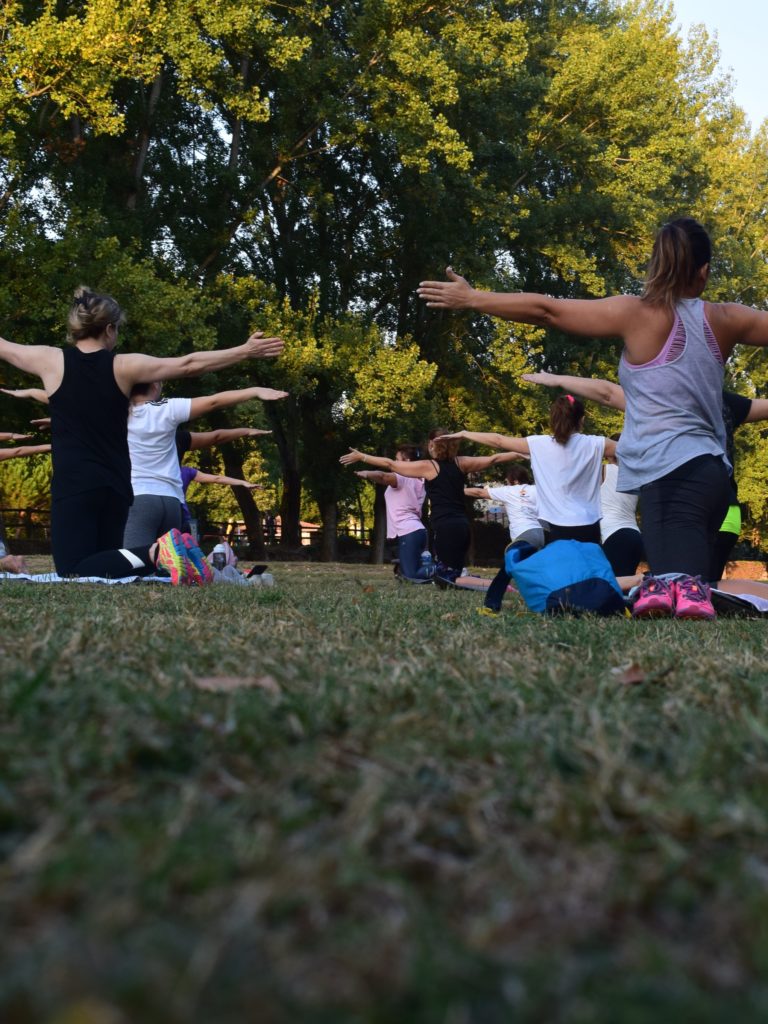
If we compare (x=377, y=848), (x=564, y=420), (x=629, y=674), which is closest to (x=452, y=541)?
(x=564, y=420)

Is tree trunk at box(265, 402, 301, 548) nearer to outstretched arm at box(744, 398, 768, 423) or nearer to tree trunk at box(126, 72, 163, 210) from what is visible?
tree trunk at box(126, 72, 163, 210)

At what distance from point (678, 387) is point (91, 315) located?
4.40 m

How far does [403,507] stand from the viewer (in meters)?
16.0

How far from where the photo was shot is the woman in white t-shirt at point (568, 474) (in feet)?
32.8

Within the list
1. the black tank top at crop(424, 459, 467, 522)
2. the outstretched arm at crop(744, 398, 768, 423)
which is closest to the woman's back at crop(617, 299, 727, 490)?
the outstretched arm at crop(744, 398, 768, 423)

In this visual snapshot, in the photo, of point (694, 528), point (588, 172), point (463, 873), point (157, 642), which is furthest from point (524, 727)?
point (588, 172)

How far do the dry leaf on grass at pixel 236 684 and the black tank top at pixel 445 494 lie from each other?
11905mm

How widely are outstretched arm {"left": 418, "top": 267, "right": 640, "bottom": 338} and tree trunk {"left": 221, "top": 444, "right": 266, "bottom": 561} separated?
2337 cm

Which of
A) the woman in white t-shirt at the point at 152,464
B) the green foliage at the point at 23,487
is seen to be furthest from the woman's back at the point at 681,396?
the green foliage at the point at 23,487

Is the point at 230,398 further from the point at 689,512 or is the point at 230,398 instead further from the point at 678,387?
the point at 689,512

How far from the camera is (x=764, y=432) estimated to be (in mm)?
40656

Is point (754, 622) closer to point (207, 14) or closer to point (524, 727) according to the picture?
point (524, 727)

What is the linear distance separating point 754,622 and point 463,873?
5117mm

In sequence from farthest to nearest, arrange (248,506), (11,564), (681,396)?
1. (248,506)
2. (11,564)
3. (681,396)
